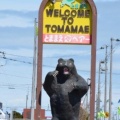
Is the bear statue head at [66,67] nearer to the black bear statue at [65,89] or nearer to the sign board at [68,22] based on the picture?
the black bear statue at [65,89]

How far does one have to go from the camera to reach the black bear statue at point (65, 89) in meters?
15.0

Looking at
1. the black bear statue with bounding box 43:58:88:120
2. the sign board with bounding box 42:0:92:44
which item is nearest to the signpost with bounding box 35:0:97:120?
the sign board with bounding box 42:0:92:44

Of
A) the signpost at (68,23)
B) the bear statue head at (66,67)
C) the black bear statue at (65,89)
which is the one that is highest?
the signpost at (68,23)

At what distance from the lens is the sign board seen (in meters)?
16.2

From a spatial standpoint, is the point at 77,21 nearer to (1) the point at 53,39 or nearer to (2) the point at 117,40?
(1) the point at 53,39

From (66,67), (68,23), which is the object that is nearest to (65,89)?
(66,67)

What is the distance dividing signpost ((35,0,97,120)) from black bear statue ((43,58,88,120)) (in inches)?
41.0

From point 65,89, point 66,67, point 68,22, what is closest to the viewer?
point 66,67

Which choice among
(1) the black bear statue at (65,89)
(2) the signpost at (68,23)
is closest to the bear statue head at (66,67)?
(1) the black bear statue at (65,89)

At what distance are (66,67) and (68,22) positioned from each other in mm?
1751

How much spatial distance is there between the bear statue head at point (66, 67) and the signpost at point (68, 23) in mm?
1145

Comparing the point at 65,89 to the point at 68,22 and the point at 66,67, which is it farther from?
the point at 68,22

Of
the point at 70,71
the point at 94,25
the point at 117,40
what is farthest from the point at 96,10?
the point at 117,40

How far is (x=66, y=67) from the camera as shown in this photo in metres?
15.0
